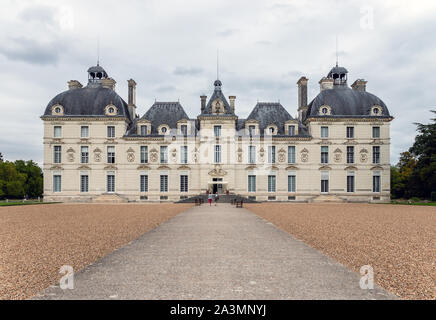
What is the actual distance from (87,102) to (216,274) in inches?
1555

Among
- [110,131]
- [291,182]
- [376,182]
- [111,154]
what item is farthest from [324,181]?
[110,131]

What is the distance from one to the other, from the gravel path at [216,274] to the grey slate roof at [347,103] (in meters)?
34.6

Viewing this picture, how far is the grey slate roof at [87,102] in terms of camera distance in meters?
40.6

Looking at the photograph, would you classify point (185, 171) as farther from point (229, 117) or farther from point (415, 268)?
point (415, 268)

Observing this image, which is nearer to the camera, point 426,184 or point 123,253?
point 123,253

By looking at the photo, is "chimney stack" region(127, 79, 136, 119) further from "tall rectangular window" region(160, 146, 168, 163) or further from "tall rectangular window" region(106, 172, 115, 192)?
"tall rectangular window" region(106, 172, 115, 192)

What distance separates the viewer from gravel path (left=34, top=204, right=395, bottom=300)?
500 cm

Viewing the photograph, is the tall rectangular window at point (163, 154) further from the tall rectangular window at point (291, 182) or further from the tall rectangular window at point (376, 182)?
the tall rectangular window at point (376, 182)

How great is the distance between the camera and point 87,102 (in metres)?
41.0

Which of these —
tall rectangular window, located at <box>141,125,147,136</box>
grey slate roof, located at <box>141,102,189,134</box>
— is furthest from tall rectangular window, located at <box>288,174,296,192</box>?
tall rectangular window, located at <box>141,125,147,136</box>

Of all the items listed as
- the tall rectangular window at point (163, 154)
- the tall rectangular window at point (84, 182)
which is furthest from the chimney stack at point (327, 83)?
the tall rectangular window at point (84, 182)
